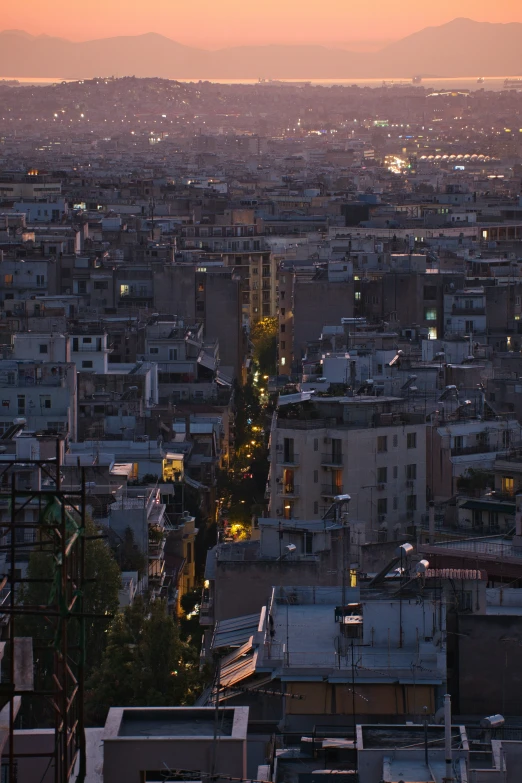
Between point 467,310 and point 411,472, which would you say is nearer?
point 411,472

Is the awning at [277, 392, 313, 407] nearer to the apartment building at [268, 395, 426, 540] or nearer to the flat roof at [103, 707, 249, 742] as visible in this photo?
the apartment building at [268, 395, 426, 540]

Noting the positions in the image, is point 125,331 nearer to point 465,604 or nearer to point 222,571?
point 222,571

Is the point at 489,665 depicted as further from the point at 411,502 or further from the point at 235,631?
the point at 411,502

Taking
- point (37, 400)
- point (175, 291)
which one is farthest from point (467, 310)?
point (37, 400)

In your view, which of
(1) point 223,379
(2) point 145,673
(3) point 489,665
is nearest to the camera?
(3) point 489,665

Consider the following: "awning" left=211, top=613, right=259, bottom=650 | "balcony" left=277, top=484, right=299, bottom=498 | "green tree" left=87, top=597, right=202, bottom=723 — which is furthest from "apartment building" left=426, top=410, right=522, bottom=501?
"green tree" left=87, top=597, right=202, bottom=723

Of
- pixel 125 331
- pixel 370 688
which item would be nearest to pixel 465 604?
pixel 370 688
